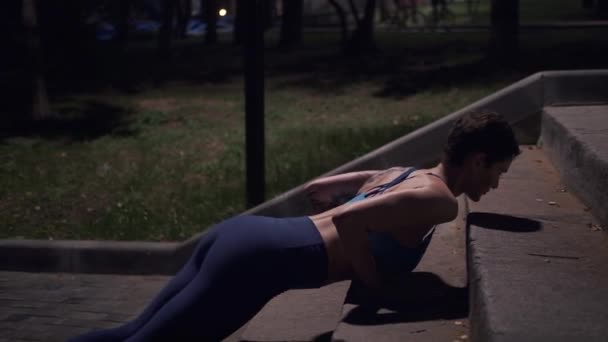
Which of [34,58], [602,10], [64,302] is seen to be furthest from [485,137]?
[602,10]

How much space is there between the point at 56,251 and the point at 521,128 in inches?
144

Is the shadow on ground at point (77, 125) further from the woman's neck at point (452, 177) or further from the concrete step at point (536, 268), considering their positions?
the woman's neck at point (452, 177)

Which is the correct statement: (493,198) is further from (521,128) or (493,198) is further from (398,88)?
(398,88)

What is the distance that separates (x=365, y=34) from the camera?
51.0 ft

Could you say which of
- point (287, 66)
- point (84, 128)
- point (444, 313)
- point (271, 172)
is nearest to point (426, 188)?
point (444, 313)

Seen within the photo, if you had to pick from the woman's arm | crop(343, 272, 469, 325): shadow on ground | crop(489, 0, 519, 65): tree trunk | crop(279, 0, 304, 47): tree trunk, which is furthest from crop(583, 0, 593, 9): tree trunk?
crop(343, 272, 469, 325): shadow on ground

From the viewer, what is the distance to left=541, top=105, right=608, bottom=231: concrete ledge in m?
4.42

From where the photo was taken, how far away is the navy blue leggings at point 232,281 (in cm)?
365

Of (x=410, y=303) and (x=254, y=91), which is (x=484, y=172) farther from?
(x=254, y=91)

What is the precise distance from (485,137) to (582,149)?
126 cm

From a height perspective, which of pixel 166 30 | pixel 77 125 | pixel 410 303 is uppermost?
pixel 166 30

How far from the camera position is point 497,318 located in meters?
2.94

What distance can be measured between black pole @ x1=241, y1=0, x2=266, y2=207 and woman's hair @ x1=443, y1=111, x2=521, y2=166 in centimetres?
277

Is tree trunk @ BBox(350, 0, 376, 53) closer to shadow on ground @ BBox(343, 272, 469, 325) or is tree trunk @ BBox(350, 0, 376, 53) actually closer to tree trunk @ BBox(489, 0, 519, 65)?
tree trunk @ BBox(489, 0, 519, 65)
